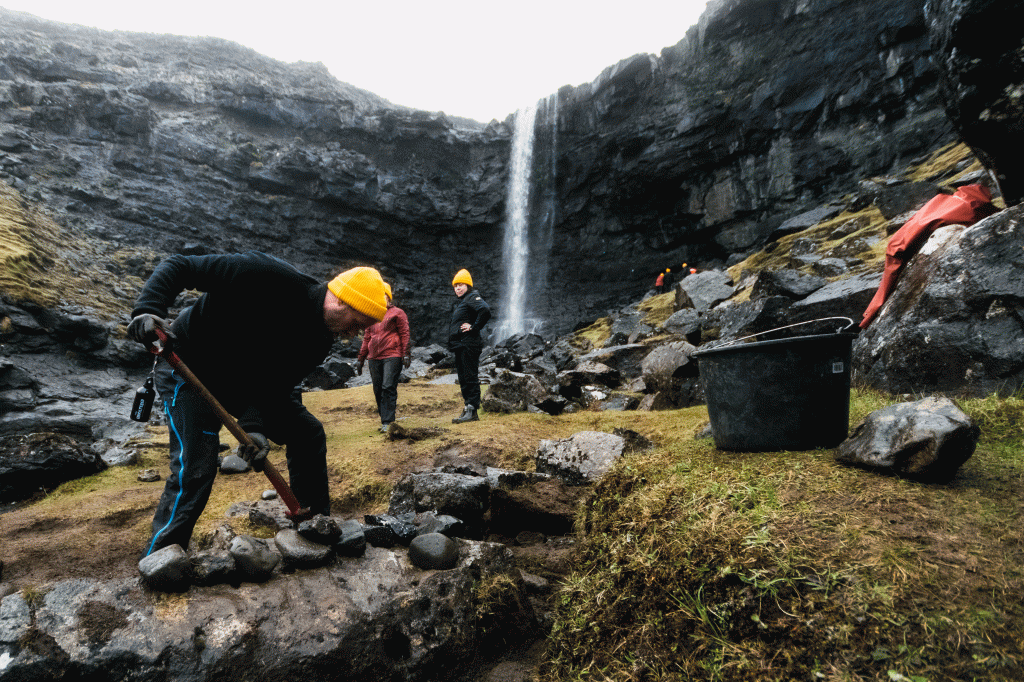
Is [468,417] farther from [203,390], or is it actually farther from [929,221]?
[929,221]

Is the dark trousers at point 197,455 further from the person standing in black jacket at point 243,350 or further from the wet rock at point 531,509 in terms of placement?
the wet rock at point 531,509

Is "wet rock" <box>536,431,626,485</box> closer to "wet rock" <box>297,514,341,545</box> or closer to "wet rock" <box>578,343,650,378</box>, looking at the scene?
"wet rock" <box>297,514,341,545</box>

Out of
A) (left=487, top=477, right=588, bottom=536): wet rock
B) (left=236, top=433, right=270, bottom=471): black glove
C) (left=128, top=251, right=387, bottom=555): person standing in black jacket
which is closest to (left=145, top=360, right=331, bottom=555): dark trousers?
(left=128, top=251, right=387, bottom=555): person standing in black jacket

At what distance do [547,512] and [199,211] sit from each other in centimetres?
2366

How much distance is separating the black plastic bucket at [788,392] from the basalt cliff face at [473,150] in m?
19.5

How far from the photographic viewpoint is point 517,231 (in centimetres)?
2722

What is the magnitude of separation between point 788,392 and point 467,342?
4.72 metres

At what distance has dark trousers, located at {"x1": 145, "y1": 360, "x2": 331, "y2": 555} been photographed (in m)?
2.48

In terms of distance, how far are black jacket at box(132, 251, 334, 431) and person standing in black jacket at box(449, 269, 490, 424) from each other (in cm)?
380

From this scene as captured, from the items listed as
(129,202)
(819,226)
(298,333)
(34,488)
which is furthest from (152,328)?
(129,202)

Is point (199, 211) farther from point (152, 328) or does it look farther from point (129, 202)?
point (152, 328)

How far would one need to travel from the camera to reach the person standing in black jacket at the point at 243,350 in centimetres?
254

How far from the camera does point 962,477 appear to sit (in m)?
2.25

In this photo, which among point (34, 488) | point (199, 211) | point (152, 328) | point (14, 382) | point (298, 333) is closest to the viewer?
point (152, 328)
